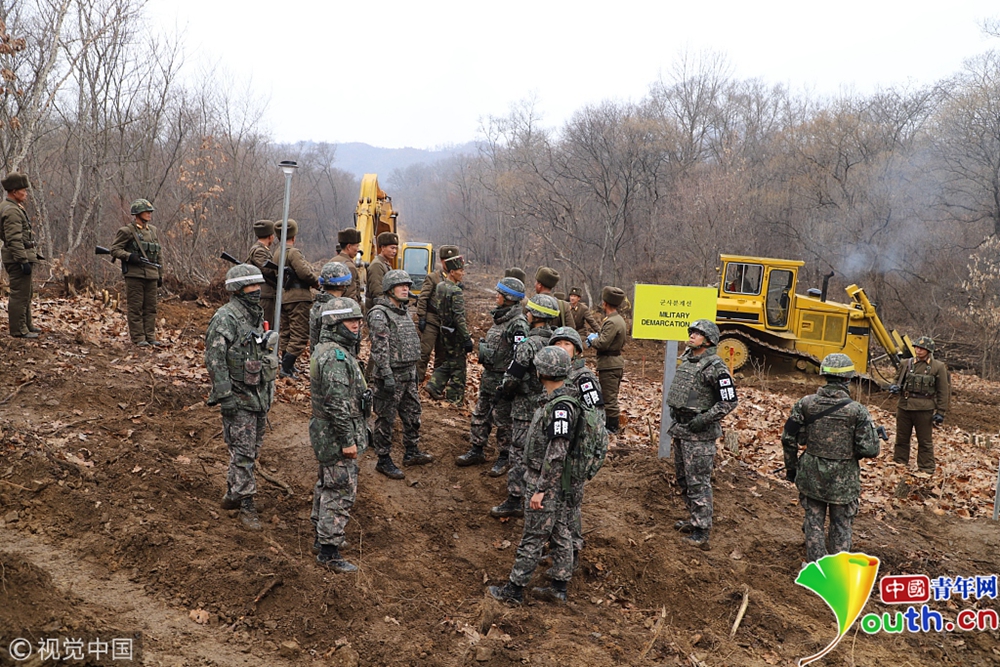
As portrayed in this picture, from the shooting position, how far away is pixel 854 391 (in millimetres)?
15078

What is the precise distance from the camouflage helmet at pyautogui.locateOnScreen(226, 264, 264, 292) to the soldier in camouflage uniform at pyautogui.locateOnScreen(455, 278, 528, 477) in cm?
239

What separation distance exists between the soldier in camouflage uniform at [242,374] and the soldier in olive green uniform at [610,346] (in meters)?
3.95

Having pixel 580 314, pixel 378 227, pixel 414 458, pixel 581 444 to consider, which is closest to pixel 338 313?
pixel 581 444

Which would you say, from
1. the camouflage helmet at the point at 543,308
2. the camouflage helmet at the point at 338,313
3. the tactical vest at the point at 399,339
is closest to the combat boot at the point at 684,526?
the camouflage helmet at the point at 543,308

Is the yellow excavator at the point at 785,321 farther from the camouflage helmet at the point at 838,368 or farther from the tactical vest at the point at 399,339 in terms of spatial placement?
the tactical vest at the point at 399,339

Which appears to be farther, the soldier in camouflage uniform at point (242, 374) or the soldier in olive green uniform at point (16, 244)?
the soldier in olive green uniform at point (16, 244)

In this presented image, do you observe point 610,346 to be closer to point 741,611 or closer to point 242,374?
point 741,611

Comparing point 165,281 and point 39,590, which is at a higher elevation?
point 165,281

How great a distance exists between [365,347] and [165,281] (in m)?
5.81

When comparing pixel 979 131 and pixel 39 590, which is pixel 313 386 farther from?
pixel 979 131

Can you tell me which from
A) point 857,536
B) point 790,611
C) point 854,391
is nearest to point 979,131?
point 854,391

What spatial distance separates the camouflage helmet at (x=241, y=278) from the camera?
5.44 m

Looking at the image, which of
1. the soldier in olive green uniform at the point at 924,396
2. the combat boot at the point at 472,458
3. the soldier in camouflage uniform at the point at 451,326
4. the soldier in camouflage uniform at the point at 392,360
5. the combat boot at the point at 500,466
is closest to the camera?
the soldier in camouflage uniform at the point at 392,360

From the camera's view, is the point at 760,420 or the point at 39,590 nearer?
the point at 39,590
